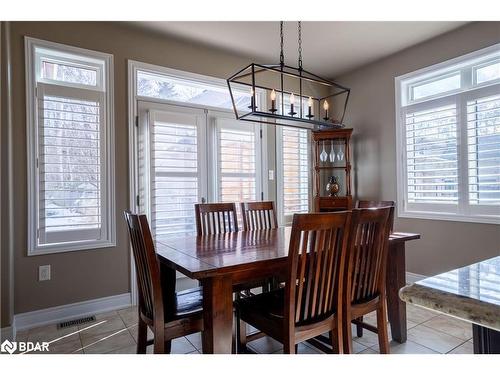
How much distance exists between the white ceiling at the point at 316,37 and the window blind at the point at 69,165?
3.43 ft

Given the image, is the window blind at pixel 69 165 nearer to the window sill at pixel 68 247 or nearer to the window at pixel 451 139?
the window sill at pixel 68 247

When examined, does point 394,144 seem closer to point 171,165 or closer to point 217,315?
point 171,165

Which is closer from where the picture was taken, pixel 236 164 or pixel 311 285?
pixel 311 285

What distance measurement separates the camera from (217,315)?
1.50 metres

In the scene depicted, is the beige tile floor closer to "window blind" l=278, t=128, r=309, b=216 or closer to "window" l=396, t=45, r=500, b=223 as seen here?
"window" l=396, t=45, r=500, b=223

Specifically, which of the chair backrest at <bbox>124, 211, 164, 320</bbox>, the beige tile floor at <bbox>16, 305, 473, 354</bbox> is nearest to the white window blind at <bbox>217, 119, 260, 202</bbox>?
the beige tile floor at <bbox>16, 305, 473, 354</bbox>

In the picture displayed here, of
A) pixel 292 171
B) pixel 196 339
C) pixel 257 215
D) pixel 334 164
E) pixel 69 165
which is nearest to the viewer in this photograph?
pixel 196 339

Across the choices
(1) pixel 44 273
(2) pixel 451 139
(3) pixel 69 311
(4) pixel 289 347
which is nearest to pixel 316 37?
(2) pixel 451 139

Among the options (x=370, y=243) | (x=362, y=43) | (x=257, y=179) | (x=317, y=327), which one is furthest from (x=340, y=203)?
(x=317, y=327)

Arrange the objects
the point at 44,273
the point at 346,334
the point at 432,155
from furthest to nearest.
Result: the point at 432,155 → the point at 44,273 → the point at 346,334

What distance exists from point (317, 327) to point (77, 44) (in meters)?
3.12

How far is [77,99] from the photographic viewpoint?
2.85m

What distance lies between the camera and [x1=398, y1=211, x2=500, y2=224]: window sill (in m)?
2.91

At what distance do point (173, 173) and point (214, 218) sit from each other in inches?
35.6
